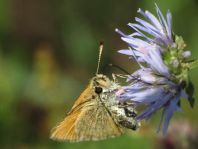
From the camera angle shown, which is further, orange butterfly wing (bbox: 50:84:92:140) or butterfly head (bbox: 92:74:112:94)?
orange butterfly wing (bbox: 50:84:92:140)

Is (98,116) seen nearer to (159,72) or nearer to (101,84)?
(101,84)

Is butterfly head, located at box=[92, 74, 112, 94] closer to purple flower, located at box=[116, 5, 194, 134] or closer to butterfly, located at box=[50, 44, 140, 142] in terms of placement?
butterfly, located at box=[50, 44, 140, 142]

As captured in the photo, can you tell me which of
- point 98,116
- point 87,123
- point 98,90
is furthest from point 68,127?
point 98,90

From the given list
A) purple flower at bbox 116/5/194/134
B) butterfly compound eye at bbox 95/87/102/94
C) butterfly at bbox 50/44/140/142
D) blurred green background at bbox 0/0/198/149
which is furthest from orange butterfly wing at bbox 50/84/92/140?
blurred green background at bbox 0/0/198/149

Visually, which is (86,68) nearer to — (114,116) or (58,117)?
(58,117)

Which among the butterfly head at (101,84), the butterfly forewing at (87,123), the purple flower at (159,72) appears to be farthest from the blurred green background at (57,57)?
the purple flower at (159,72)

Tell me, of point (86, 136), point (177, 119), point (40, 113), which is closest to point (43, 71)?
point (40, 113)
